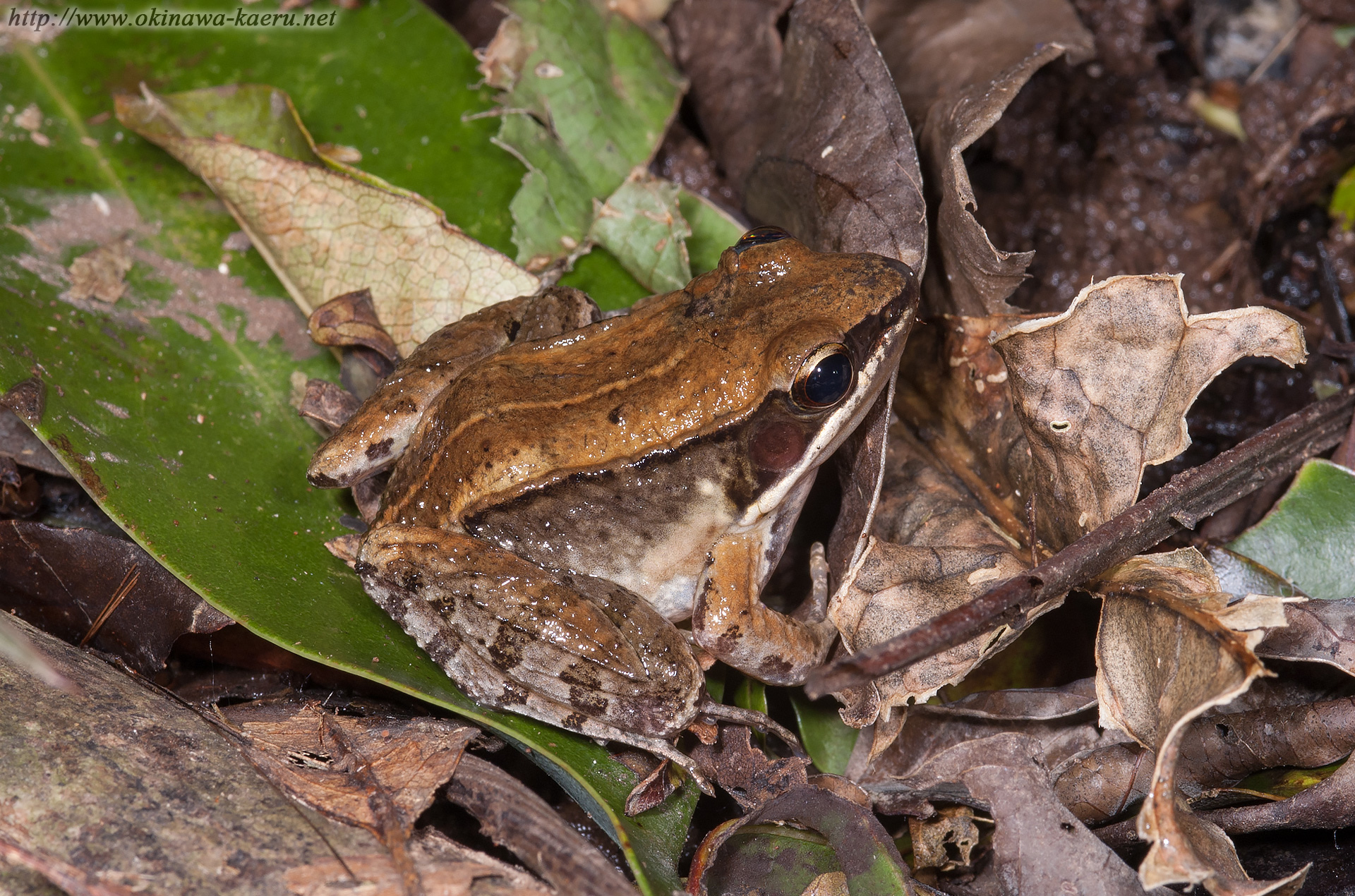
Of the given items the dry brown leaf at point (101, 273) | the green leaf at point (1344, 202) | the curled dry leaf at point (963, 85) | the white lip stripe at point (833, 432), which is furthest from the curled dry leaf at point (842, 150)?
the dry brown leaf at point (101, 273)

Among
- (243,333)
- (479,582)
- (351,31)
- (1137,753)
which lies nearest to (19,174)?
(243,333)

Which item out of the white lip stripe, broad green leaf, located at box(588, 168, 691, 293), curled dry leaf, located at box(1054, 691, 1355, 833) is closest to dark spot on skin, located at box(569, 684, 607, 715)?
the white lip stripe

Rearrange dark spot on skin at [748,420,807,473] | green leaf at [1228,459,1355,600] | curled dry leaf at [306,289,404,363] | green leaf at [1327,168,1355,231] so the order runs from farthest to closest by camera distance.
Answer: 1. green leaf at [1327,168,1355,231]
2. curled dry leaf at [306,289,404,363]
3. dark spot on skin at [748,420,807,473]
4. green leaf at [1228,459,1355,600]

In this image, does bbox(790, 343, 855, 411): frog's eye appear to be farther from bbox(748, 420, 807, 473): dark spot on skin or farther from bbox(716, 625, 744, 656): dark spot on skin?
bbox(716, 625, 744, 656): dark spot on skin

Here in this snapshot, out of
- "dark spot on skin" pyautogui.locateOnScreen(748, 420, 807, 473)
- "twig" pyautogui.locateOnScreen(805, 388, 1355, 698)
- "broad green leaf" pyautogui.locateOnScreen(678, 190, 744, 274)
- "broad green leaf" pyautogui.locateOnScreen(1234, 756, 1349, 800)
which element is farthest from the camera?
"broad green leaf" pyautogui.locateOnScreen(678, 190, 744, 274)

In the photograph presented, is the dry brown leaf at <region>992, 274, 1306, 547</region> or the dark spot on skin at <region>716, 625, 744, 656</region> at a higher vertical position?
the dry brown leaf at <region>992, 274, 1306, 547</region>
